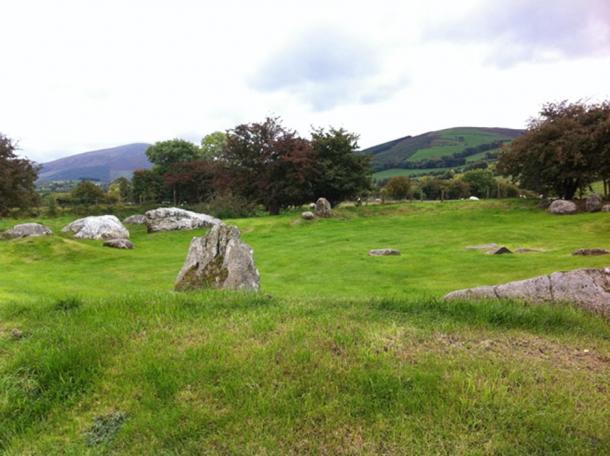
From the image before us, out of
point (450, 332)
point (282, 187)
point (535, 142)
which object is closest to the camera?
point (450, 332)

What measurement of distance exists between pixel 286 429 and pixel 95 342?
2596 mm

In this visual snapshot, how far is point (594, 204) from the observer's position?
25.6 m

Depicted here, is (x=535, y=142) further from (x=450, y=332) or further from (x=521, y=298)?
(x=450, y=332)

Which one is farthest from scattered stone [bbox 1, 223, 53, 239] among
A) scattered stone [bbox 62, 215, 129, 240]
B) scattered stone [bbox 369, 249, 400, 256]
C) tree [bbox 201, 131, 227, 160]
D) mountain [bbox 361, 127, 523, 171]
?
mountain [bbox 361, 127, 523, 171]

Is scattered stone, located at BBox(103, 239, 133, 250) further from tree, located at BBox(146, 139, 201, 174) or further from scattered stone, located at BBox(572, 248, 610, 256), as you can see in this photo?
tree, located at BBox(146, 139, 201, 174)

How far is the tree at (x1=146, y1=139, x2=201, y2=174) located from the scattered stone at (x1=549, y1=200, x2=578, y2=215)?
52321 mm

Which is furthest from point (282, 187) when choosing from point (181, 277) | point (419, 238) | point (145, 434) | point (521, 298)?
point (145, 434)

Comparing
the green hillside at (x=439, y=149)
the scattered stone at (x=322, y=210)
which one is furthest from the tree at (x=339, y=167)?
the green hillside at (x=439, y=149)

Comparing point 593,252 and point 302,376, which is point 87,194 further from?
point 302,376

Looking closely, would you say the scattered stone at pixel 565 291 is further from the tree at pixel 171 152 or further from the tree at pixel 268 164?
the tree at pixel 171 152

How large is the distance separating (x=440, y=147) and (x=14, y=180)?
115 m

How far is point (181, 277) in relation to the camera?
30.2 feet

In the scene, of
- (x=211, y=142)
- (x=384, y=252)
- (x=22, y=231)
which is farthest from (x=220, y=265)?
(x=211, y=142)

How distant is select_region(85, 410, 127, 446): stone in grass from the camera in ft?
10.8
